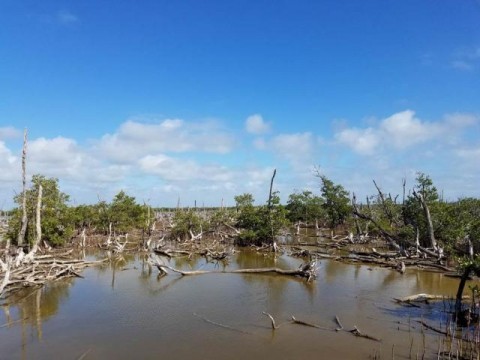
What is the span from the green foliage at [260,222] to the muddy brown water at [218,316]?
510 inches

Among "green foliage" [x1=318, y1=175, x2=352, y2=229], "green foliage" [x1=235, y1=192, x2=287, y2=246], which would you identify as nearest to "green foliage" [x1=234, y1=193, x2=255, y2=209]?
"green foliage" [x1=235, y1=192, x2=287, y2=246]

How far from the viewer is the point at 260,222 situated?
130 feet

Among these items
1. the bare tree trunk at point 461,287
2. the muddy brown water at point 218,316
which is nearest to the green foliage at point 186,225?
the muddy brown water at point 218,316

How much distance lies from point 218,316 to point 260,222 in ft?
74.9

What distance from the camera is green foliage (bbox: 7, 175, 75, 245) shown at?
32.7m

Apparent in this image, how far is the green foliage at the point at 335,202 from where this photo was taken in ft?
176

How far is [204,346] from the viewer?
13727 millimetres

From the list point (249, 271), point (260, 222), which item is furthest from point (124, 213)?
point (249, 271)

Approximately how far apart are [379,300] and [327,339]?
6389 mm

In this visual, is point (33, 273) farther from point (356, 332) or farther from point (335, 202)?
point (335, 202)

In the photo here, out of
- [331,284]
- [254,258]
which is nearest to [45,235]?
[254,258]

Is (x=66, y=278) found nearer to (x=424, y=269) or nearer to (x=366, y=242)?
(x=424, y=269)

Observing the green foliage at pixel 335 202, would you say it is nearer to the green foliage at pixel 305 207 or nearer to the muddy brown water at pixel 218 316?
the green foliage at pixel 305 207

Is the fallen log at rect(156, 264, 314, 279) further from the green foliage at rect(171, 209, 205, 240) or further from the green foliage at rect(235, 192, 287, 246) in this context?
the green foliage at rect(171, 209, 205, 240)
